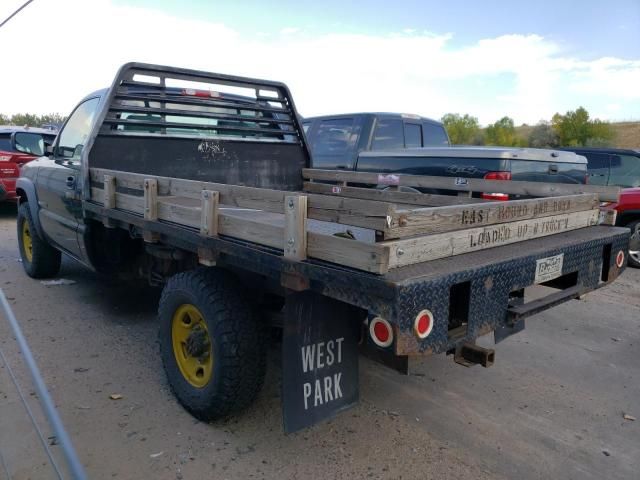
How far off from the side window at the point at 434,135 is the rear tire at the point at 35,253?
538cm

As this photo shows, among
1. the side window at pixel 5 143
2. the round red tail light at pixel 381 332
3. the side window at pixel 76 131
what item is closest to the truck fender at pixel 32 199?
the side window at pixel 76 131

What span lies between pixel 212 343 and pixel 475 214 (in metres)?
1.50

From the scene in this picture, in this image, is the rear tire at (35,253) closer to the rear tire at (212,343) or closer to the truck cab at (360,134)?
the rear tire at (212,343)

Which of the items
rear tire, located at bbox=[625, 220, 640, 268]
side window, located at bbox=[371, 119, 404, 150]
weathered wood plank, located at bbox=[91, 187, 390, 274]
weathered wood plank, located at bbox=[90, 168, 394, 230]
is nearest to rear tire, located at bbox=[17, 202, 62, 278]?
weathered wood plank, located at bbox=[91, 187, 390, 274]

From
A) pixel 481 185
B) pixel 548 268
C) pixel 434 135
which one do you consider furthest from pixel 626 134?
pixel 548 268

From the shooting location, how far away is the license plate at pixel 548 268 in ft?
8.87

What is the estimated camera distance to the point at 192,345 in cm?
303

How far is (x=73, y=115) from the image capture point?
5.13 metres

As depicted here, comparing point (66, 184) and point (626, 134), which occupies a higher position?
point (626, 134)

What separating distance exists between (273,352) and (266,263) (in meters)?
1.85

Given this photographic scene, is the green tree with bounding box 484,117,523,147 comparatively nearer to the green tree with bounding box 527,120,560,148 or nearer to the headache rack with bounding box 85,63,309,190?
the green tree with bounding box 527,120,560,148

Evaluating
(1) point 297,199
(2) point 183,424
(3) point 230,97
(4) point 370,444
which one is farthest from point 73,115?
(4) point 370,444

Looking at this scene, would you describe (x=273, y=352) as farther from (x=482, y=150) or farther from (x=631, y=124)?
(x=631, y=124)

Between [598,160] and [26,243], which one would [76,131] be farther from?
[598,160]
